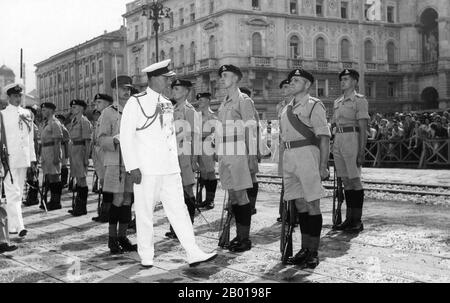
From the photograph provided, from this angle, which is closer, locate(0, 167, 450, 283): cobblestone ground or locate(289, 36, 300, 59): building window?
locate(0, 167, 450, 283): cobblestone ground

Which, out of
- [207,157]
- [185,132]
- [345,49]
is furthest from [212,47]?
[185,132]

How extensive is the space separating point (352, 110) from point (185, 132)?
247 cm

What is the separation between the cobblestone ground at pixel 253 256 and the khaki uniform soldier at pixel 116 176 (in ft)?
0.87

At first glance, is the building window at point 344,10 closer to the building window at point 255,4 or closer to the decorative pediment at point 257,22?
the decorative pediment at point 257,22

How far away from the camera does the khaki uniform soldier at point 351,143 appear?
7.82m

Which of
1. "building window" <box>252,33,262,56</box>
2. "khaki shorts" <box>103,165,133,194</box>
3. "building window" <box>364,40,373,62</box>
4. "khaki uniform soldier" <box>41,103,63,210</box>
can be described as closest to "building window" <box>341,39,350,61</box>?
"building window" <box>364,40,373,62</box>

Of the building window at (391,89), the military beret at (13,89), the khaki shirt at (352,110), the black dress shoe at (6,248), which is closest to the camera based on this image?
the black dress shoe at (6,248)

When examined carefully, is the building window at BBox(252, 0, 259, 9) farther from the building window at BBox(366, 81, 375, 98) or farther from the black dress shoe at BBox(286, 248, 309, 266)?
the black dress shoe at BBox(286, 248, 309, 266)

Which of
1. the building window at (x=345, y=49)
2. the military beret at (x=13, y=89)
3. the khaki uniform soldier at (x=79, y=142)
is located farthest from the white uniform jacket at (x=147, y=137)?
the building window at (x=345, y=49)

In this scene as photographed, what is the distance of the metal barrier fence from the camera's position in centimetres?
1912

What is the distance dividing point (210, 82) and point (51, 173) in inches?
1584

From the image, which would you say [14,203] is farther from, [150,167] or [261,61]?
[261,61]

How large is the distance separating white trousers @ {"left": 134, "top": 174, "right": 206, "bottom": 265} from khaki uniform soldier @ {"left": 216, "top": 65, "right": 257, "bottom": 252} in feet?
3.16
